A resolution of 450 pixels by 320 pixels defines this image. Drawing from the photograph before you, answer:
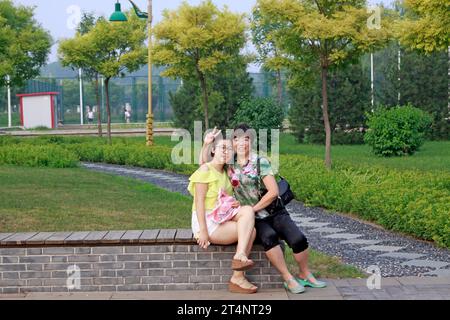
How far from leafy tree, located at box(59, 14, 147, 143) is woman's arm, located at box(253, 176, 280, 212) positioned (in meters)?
19.9

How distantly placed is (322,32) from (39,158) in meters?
8.20

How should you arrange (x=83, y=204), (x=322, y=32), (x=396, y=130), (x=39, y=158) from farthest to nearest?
(x=396, y=130), (x=39, y=158), (x=322, y=32), (x=83, y=204)

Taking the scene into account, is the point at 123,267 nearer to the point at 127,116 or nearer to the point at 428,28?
the point at 428,28

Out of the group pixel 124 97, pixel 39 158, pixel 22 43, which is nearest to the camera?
pixel 39 158

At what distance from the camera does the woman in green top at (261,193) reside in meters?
5.75

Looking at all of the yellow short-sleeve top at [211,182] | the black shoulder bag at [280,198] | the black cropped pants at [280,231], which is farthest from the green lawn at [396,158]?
the yellow short-sleeve top at [211,182]

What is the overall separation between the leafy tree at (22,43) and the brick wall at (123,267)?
70.3ft

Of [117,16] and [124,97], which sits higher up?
[117,16]

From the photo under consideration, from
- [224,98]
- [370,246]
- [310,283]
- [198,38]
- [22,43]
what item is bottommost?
[370,246]

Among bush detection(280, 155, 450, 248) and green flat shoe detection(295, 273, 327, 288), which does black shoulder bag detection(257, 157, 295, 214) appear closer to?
green flat shoe detection(295, 273, 327, 288)

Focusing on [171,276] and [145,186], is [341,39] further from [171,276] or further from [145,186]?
[171,276]

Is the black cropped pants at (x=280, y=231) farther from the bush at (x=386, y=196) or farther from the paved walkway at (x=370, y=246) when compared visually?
the bush at (x=386, y=196)

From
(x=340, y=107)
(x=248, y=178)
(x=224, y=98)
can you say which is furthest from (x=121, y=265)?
(x=224, y=98)

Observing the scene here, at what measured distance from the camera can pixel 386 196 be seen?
9.18 m
